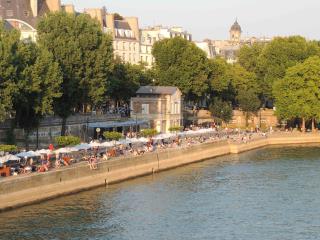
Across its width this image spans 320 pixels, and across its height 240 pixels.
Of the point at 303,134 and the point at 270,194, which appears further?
the point at 303,134

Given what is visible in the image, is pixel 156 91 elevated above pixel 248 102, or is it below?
above

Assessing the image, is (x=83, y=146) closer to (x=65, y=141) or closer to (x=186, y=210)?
(x=65, y=141)

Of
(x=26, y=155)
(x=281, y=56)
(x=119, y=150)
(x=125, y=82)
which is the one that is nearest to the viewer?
(x=26, y=155)

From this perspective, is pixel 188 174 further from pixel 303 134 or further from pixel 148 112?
pixel 303 134

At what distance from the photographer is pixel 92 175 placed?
62.6 metres

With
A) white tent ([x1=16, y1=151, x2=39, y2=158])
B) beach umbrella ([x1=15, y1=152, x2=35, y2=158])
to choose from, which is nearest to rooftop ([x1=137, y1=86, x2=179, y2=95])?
white tent ([x1=16, y1=151, x2=39, y2=158])

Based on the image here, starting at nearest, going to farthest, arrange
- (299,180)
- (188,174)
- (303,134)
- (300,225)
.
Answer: (300,225) → (299,180) → (188,174) → (303,134)

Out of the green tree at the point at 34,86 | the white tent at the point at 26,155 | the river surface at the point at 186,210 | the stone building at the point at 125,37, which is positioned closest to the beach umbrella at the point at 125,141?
the river surface at the point at 186,210

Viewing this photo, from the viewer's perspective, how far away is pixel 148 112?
10450 cm

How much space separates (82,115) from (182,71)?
29.0 metres

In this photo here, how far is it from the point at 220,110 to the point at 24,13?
3500 centimetres

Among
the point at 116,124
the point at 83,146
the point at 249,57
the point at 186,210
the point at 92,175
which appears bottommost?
the point at 186,210

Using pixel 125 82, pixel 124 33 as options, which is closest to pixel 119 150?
pixel 125 82

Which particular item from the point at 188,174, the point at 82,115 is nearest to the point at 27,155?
the point at 188,174
